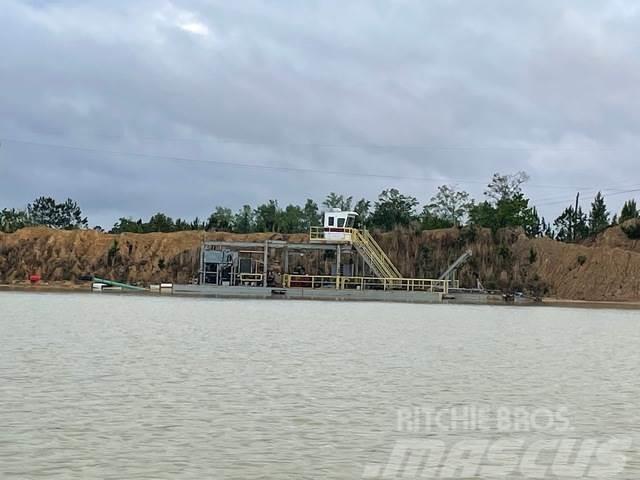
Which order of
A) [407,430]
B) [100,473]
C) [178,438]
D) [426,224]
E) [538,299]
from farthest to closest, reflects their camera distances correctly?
[426,224] < [538,299] < [407,430] < [178,438] < [100,473]

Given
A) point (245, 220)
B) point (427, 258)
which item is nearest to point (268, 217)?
point (245, 220)

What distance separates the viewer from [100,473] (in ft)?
42.2

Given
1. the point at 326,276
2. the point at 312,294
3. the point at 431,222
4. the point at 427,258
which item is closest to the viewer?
the point at 312,294

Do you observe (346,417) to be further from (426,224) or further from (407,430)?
(426,224)

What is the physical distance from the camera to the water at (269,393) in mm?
14117

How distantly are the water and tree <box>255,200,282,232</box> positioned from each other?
8809cm

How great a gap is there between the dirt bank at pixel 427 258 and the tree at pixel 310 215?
2862 centimetres

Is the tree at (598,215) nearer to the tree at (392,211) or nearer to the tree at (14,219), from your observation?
the tree at (392,211)

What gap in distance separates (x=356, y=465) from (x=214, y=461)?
80.5 inches

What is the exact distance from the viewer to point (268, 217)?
13162cm

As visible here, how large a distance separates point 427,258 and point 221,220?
42492 mm

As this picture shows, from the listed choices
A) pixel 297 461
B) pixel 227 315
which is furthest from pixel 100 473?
pixel 227 315

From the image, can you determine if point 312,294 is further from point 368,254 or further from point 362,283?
point 368,254

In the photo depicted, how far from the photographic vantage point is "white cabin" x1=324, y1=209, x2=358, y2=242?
76875 mm
